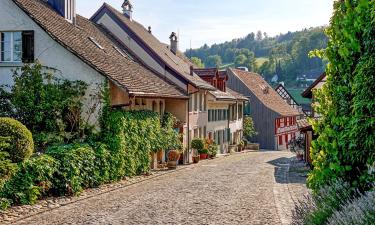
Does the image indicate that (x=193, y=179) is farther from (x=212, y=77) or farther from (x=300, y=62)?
(x=300, y=62)

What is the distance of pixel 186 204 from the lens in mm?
15023

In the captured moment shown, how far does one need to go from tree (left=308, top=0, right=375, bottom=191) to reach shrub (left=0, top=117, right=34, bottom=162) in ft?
31.3

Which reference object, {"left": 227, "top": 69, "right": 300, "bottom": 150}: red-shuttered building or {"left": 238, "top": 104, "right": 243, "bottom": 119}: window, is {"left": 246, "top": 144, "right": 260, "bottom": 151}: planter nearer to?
{"left": 238, "top": 104, "right": 243, "bottom": 119}: window

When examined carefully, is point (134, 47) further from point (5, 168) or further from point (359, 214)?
point (359, 214)

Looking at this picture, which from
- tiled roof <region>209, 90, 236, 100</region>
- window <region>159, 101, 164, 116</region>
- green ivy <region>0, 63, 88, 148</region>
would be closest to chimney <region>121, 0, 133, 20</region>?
tiled roof <region>209, 90, 236, 100</region>

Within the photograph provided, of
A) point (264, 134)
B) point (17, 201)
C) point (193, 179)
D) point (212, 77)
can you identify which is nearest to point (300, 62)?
point (264, 134)

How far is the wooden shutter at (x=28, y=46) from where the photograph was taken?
2155 cm

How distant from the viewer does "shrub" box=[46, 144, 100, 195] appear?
1566 cm

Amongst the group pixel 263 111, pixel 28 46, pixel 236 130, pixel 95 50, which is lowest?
pixel 236 130

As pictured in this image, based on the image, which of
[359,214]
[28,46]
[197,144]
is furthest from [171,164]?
[359,214]

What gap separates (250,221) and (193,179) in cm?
939

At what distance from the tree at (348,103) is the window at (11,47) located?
17.4m

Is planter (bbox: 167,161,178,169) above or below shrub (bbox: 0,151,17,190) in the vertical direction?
below

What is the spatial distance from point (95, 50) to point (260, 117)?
1418 inches
